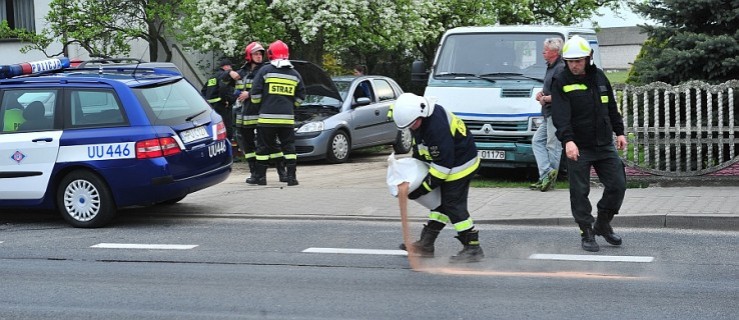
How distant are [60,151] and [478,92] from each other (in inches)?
213

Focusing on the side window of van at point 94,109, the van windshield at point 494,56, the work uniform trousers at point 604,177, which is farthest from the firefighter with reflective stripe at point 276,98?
the work uniform trousers at point 604,177

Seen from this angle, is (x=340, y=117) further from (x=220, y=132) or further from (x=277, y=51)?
(x=220, y=132)

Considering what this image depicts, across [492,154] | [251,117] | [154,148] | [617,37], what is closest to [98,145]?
[154,148]

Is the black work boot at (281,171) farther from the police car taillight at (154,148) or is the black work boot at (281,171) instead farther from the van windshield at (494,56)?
the police car taillight at (154,148)

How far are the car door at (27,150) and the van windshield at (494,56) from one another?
17.5 ft

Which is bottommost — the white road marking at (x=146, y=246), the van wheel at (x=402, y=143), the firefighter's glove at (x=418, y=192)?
the white road marking at (x=146, y=246)

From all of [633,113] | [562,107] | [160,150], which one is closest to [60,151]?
[160,150]

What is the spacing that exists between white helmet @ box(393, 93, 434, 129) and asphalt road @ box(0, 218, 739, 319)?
1.17 m

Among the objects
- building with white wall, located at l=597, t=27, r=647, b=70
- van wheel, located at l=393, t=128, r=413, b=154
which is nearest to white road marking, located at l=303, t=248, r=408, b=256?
van wheel, located at l=393, t=128, r=413, b=154

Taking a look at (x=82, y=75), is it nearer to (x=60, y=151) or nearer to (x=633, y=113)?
(x=60, y=151)

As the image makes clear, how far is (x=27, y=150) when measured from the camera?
10.9m

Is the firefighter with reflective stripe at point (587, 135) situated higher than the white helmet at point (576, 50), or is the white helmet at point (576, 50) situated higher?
the white helmet at point (576, 50)

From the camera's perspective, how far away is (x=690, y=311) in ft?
22.0

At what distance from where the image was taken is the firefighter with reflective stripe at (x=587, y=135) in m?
8.80
